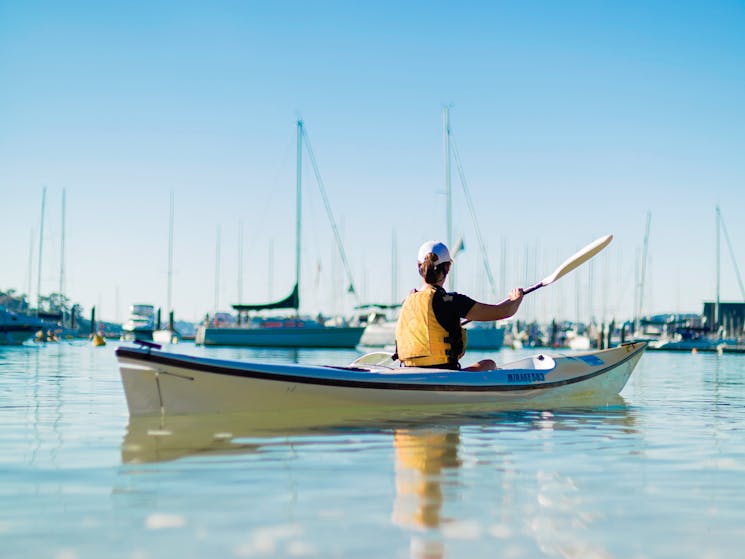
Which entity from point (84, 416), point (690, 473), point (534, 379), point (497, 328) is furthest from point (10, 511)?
point (497, 328)

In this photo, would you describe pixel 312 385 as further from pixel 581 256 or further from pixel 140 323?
pixel 140 323

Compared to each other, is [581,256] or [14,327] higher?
[581,256]

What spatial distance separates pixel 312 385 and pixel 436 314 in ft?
4.93

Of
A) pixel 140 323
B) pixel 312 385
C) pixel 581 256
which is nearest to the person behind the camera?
pixel 312 385

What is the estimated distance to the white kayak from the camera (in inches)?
315

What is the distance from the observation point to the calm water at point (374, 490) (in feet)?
12.7

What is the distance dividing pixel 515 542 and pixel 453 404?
5622mm

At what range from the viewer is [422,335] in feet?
30.3

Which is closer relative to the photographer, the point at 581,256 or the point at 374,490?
the point at 374,490

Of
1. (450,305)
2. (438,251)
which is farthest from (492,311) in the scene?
(438,251)

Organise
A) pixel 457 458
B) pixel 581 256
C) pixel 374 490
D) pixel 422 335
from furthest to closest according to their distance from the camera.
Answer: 1. pixel 581 256
2. pixel 422 335
3. pixel 457 458
4. pixel 374 490

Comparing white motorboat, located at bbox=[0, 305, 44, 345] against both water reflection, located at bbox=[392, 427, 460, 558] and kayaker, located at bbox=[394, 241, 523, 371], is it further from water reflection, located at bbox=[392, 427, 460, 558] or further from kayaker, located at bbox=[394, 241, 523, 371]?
water reflection, located at bbox=[392, 427, 460, 558]

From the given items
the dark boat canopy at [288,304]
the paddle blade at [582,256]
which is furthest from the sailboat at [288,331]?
the paddle blade at [582,256]

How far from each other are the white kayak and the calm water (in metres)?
0.36
